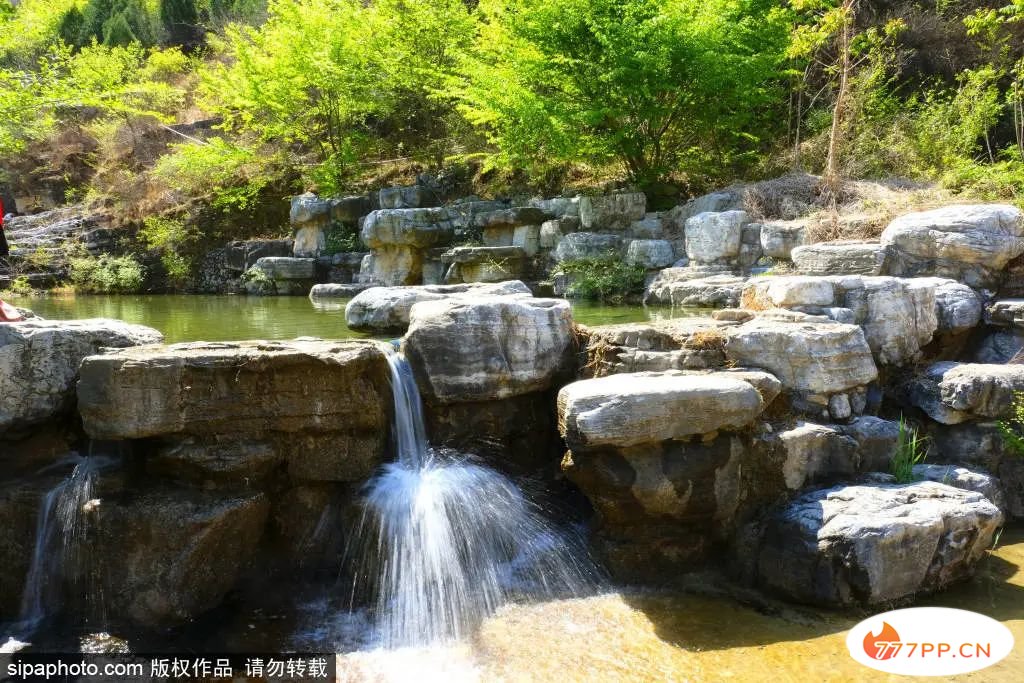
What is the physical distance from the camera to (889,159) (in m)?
9.89

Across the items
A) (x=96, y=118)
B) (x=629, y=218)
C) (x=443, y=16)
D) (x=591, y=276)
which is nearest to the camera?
(x=591, y=276)

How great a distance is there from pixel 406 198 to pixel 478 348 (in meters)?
8.61

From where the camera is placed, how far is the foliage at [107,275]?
48.4 feet

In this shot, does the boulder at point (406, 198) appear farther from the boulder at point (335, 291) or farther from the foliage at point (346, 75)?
the boulder at point (335, 291)

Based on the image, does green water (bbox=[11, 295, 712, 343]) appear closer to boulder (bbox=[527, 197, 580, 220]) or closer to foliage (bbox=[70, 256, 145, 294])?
foliage (bbox=[70, 256, 145, 294])

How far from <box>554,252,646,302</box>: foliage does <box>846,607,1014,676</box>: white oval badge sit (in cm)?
570

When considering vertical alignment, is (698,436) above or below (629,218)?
below

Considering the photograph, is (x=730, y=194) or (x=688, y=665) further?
(x=730, y=194)

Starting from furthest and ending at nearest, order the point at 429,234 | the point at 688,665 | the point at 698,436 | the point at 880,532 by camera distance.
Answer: the point at 429,234, the point at 698,436, the point at 880,532, the point at 688,665

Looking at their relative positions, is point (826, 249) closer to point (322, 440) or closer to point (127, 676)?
point (322, 440)

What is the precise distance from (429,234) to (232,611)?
26.1ft

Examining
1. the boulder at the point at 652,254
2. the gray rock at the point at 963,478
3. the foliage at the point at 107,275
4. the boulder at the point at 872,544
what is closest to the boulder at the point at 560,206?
the boulder at the point at 652,254

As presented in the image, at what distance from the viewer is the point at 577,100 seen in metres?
10.6

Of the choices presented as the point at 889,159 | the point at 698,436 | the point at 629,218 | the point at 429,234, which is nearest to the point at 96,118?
the point at 429,234
